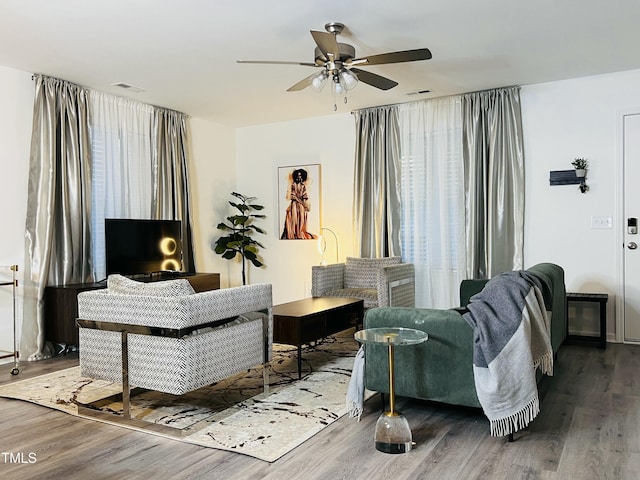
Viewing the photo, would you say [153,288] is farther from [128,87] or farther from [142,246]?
[128,87]

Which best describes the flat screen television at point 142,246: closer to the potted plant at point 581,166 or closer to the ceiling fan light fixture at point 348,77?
the ceiling fan light fixture at point 348,77

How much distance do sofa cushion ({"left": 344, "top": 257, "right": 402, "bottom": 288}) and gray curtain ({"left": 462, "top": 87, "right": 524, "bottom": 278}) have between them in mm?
953

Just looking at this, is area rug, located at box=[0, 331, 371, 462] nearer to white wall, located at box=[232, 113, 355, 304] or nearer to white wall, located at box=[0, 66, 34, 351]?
white wall, located at box=[0, 66, 34, 351]

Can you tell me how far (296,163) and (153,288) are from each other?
4361 millimetres

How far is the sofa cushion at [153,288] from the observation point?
3121 millimetres

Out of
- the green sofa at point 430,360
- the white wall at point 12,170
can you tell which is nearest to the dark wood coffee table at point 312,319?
the green sofa at point 430,360

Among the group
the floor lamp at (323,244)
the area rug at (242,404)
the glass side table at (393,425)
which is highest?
the floor lamp at (323,244)

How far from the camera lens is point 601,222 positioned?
5332 millimetres

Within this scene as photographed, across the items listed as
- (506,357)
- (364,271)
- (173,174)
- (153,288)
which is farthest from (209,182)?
(506,357)

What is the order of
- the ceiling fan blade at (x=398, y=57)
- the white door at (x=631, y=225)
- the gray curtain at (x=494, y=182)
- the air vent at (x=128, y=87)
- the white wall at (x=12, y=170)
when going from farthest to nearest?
1. the gray curtain at (x=494, y=182)
2. the air vent at (x=128, y=87)
3. the white door at (x=631, y=225)
4. the white wall at (x=12, y=170)
5. the ceiling fan blade at (x=398, y=57)

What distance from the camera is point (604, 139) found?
5309 millimetres

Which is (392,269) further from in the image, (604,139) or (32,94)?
(32,94)

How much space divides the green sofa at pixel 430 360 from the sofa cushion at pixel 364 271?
2.84 meters

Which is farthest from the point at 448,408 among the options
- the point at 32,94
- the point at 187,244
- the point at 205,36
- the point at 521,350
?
the point at 32,94
